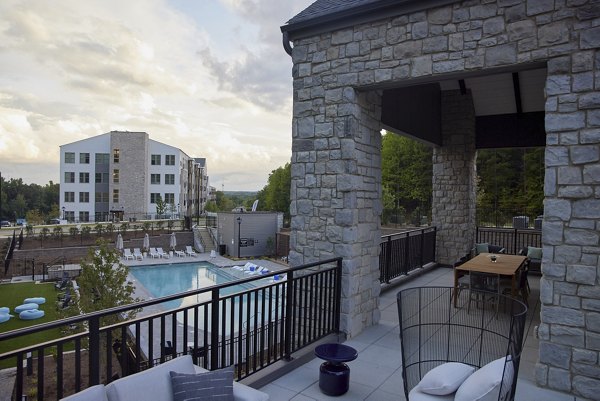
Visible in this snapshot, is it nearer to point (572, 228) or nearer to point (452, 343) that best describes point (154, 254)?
point (452, 343)

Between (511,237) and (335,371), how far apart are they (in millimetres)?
9810

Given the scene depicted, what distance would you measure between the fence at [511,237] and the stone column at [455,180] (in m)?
1.49

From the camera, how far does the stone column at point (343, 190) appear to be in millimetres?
4910

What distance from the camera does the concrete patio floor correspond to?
3574 mm

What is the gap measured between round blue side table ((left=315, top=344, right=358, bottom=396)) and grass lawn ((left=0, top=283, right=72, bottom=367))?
9846 mm

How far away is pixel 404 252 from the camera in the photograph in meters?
8.41

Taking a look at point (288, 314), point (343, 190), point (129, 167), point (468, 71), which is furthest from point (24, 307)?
point (129, 167)

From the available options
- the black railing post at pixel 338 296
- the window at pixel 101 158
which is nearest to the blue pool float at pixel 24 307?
the black railing post at pixel 338 296

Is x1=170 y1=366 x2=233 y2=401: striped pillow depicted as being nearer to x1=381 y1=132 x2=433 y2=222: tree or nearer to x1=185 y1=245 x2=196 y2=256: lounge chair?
x1=185 y1=245 x2=196 y2=256: lounge chair

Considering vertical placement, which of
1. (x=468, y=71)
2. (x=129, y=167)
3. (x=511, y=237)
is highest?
(x=129, y=167)

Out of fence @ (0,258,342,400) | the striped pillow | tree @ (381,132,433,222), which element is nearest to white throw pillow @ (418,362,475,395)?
the striped pillow

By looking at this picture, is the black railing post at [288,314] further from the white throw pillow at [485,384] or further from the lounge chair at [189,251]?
the lounge chair at [189,251]

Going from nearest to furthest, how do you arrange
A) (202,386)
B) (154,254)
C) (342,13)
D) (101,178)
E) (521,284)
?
(202,386) < (342,13) < (521,284) < (154,254) < (101,178)

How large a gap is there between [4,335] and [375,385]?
3.10m
